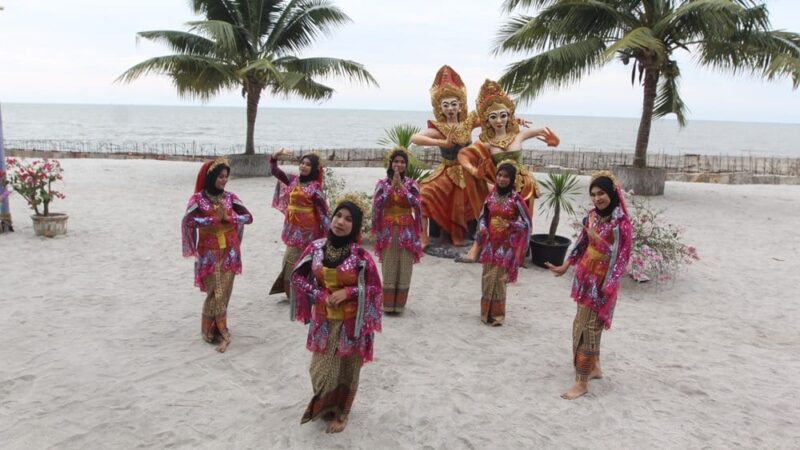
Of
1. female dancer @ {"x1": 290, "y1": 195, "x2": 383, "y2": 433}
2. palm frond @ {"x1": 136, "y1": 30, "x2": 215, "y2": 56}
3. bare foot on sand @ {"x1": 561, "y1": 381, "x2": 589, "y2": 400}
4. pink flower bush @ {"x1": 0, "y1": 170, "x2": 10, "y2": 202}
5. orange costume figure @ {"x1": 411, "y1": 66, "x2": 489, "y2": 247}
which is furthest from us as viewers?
palm frond @ {"x1": 136, "y1": 30, "x2": 215, "y2": 56}

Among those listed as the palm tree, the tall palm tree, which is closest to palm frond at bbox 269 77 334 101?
the palm tree

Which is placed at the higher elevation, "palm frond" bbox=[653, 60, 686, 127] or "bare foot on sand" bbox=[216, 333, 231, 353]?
"palm frond" bbox=[653, 60, 686, 127]

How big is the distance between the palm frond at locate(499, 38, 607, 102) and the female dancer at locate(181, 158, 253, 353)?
9.23 m

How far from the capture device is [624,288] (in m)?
6.77

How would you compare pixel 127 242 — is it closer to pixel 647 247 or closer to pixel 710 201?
pixel 647 247

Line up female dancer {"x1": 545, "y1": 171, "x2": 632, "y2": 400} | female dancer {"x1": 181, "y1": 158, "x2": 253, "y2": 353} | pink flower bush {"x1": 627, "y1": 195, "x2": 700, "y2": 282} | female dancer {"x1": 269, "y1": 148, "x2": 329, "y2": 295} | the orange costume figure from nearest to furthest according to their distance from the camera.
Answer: female dancer {"x1": 545, "y1": 171, "x2": 632, "y2": 400}, female dancer {"x1": 181, "y1": 158, "x2": 253, "y2": 353}, female dancer {"x1": 269, "y1": 148, "x2": 329, "y2": 295}, pink flower bush {"x1": 627, "y1": 195, "x2": 700, "y2": 282}, the orange costume figure

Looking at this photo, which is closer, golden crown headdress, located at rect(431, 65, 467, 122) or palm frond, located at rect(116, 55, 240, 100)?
golden crown headdress, located at rect(431, 65, 467, 122)

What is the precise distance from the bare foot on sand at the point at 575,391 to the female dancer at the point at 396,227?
201 centimetres

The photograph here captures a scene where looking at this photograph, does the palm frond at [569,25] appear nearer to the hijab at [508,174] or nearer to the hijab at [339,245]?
the hijab at [508,174]

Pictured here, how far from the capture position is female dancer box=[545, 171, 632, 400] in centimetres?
389

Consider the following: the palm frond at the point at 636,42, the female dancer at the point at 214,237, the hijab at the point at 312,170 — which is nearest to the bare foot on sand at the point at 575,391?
the female dancer at the point at 214,237

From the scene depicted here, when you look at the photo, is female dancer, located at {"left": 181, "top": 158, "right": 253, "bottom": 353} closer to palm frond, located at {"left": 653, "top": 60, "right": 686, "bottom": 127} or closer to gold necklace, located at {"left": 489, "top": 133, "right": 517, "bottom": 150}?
gold necklace, located at {"left": 489, "top": 133, "right": 517, "bottom": 150}

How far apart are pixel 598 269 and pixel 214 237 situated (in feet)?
9.66

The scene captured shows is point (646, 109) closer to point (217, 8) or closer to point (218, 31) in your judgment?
point (218, 31)
